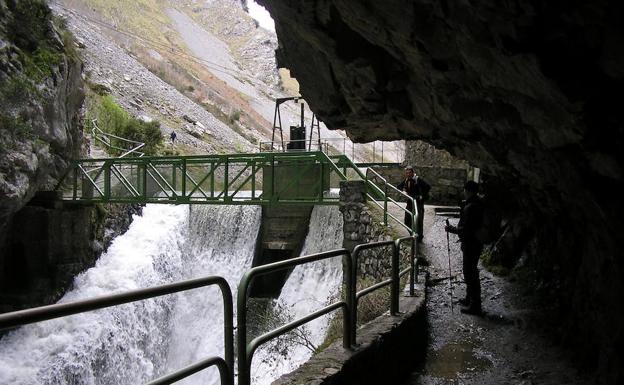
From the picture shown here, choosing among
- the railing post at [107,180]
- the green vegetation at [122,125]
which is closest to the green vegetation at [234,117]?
the green vegetation at [122,125]

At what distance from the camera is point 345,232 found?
36.6 ft

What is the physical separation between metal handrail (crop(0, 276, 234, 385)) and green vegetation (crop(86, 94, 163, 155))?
76.2 feet

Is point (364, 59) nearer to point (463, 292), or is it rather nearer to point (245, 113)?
point (463, 292)

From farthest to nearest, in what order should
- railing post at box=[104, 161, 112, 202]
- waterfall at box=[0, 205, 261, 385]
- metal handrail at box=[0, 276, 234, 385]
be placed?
railing post at box=[104, 161, 112, 202] → waterfall at box=[0, 205, 261, 385] → metal handrail at box=[0, 276, 234, 385]

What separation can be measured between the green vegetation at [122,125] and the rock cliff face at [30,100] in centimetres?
997

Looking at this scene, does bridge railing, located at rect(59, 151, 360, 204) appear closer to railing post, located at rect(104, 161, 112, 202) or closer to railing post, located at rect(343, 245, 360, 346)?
railing post, located at rect(104, 161, 112, 202)

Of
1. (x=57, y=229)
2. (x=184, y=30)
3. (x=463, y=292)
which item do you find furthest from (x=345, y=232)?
(x=184, y=30)

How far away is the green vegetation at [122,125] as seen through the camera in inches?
982

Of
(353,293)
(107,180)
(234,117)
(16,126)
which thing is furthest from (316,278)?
(234,117)

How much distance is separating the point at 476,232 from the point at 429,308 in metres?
1.38

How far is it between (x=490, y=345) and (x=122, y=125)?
24.1 m

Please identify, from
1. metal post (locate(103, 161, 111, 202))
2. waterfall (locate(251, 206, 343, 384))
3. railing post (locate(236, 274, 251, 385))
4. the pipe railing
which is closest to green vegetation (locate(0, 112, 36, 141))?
metal post (locate(103, 161, 111, 202))

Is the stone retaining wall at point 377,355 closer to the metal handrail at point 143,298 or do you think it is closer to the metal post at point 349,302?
the metal post at point 349,302

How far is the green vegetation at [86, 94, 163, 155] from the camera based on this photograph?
24.9 m
